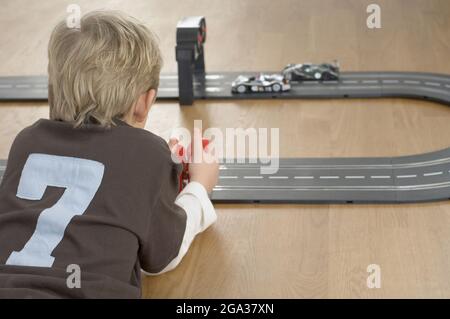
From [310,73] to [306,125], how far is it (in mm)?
326

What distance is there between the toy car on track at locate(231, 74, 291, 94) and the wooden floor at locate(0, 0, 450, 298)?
6 cm

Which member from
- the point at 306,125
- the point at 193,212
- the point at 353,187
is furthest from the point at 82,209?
the point at 306,125

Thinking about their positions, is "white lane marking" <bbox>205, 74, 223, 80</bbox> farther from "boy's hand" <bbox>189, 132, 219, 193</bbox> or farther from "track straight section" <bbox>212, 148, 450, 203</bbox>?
"boy's hand" <bbox>189, 132, 219, 193</bbox>

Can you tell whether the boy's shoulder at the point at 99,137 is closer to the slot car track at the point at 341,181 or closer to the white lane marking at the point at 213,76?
the slot car track at the point at 341,181

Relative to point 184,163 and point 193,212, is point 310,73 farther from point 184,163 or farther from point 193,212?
point 193,212

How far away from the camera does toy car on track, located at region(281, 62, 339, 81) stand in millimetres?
2721

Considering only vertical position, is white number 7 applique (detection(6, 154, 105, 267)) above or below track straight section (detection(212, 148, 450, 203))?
below

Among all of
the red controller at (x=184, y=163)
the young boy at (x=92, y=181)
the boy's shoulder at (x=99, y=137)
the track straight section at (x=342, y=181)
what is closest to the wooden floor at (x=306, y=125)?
the track straight section at (x=342, y=181)

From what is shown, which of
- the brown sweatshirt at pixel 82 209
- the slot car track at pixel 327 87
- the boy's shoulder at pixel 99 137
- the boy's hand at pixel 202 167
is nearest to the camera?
the brown sweatshirt at pixel 82 209

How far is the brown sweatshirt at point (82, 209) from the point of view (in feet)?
4.62

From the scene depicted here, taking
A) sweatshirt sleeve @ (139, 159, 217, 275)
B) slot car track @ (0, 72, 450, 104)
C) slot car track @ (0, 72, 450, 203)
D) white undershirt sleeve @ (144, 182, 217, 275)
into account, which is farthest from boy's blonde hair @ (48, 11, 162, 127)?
slot car track @ (0, 72, 450, 104)

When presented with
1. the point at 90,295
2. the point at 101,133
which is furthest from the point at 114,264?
the point at 101,133

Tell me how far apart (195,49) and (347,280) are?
1.08 metres
